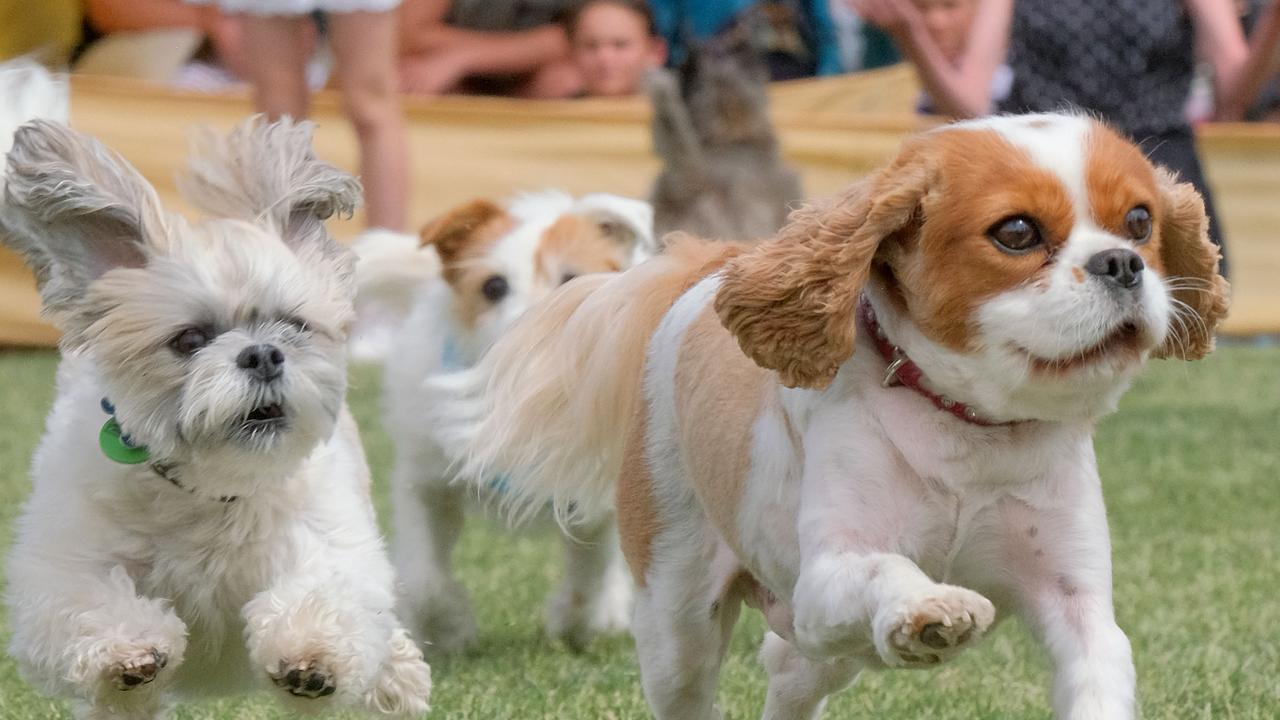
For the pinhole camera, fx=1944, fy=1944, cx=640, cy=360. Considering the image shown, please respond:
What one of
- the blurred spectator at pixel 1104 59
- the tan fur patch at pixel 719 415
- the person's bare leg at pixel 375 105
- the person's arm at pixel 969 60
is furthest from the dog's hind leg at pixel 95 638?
the person's arm at pixel 969 60

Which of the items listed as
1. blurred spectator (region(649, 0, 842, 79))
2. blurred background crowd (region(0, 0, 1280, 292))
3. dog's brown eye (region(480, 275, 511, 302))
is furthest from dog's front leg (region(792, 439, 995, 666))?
blurred spectator (region(649, 0, 842, 79))

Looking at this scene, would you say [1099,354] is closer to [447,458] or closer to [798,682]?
[798,682]

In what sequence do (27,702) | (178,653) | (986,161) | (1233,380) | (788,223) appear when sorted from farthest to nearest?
(1233,380), (27,702), (178,653), (788,223), (986,161)

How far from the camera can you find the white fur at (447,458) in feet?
15.7

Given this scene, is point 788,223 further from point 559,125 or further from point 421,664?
point 559,125

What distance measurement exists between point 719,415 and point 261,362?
30.9 inches

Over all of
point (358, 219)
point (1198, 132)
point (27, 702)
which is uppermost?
point (27, 702)

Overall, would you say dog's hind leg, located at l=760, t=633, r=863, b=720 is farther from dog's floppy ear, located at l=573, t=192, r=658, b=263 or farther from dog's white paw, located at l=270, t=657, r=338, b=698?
dog's floppy ear, located at l=573, t=192, r=658, b=263

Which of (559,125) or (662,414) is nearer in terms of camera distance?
(662,414)

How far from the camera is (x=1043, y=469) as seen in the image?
2748 millimetres

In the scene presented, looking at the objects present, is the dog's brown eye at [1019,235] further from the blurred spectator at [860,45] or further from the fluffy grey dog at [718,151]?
the blurred spectator at [860,45]

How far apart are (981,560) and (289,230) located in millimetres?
1522

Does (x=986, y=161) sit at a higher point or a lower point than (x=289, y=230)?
higher

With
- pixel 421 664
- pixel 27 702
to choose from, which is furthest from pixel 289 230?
pixel 27 702
